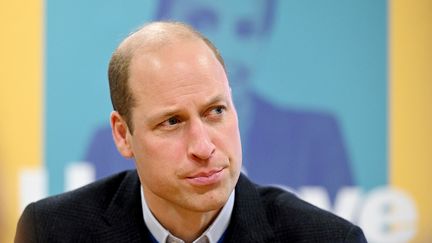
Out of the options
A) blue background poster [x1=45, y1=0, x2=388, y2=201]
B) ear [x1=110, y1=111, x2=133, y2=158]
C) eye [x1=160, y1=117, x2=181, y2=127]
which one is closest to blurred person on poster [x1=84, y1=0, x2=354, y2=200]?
blue background poster [x1=45, y1=0, x2=388, y2=201]

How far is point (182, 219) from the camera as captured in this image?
1.52m

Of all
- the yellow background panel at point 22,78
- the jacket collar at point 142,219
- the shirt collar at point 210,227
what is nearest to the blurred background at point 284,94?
the yellow background panel at point 22,78

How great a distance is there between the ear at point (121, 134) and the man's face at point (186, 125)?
0.34 feet

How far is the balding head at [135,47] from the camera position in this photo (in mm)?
1444

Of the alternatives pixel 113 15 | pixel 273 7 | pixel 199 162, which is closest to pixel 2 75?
pixel 113 15

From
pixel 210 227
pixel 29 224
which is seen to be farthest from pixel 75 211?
pixel 210 227

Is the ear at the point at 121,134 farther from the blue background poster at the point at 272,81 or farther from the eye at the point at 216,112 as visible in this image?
the blue background poster at the point at 272,81

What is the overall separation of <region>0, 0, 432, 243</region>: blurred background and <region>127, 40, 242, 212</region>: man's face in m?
1.20

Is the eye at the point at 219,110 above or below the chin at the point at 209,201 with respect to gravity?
above

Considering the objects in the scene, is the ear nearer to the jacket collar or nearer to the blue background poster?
the jacket collar

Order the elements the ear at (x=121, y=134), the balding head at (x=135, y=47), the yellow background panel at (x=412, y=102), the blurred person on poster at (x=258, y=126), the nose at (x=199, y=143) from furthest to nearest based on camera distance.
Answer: the yellow background panel at (x=412, y=102), the blurred person on poster at (x=258, y=126), the ear at (x=121, y=134), the balding head at (x=135, y=47), the nose at (x=199, y=143)

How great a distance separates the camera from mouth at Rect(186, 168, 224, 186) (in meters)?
1.33

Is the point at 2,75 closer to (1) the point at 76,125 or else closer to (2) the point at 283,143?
(1) the point at 76,125

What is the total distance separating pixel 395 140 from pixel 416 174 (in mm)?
214
